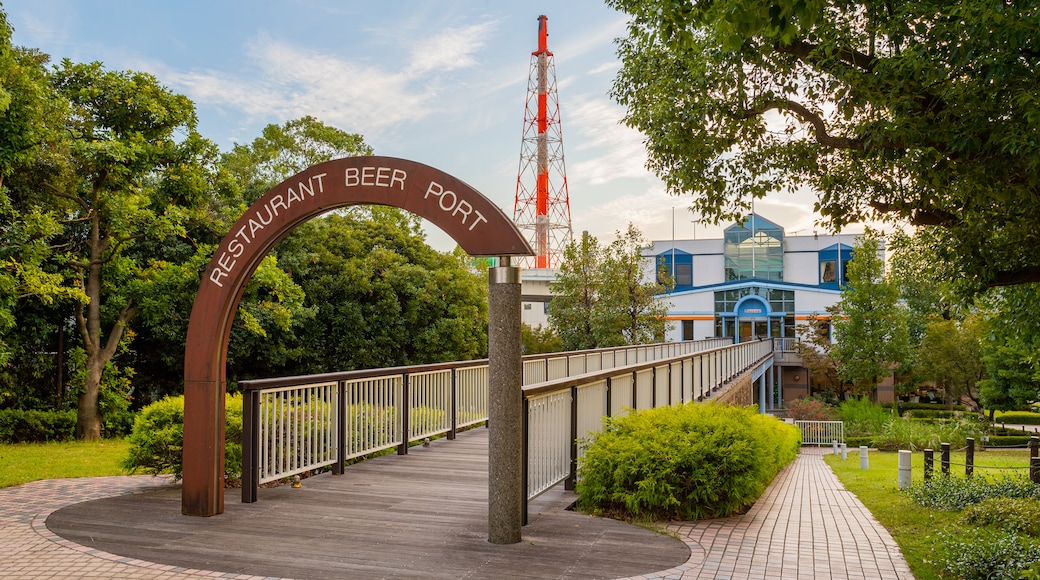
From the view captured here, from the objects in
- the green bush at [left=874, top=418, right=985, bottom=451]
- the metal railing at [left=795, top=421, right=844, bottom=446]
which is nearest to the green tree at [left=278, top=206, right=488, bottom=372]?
the metal railing at [left=795, top=421, right=844, bottom=446]

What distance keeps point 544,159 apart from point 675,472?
2036 inches

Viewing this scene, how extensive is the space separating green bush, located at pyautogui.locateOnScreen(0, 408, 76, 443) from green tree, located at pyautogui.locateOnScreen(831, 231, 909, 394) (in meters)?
34.7

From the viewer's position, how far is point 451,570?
558 centimetres

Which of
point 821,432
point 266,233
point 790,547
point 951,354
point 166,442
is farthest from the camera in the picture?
point 951,354

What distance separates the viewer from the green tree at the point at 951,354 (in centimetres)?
4022

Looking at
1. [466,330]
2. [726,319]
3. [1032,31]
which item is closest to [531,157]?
[726,319]

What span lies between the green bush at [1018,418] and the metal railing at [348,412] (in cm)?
3627

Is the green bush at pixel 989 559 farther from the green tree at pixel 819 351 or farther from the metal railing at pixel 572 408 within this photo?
the green tree at pixel 819 351

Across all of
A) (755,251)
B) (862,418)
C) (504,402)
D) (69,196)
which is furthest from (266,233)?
(755,251)

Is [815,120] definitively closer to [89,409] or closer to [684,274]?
[89,409]

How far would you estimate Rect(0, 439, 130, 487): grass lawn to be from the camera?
1188 cm

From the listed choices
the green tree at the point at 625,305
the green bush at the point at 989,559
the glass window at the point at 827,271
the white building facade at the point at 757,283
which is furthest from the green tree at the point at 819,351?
the green bush at the point at 989,559

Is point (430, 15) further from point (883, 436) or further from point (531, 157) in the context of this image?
point (531, 157)

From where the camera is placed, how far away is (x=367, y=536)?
6488mm
